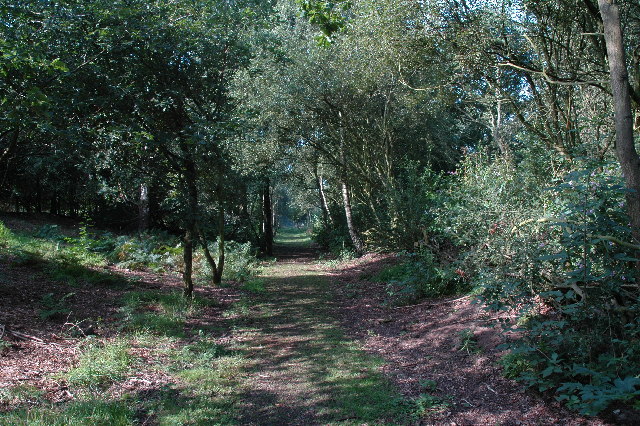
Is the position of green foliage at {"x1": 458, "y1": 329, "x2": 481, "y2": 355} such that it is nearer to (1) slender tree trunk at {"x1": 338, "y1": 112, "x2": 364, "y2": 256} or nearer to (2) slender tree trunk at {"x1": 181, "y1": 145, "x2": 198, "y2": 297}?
(2) slender tree trunk at {"x1": 181, "y1": 145, "x2": 198, "y2": 297}

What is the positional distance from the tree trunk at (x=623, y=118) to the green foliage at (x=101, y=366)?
5.49 m

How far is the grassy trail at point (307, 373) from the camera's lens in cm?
434

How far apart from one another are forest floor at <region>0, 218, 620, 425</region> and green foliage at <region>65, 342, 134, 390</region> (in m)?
0.02

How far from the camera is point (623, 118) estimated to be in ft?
13.0

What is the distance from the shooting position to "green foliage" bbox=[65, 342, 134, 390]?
4699 millimetres

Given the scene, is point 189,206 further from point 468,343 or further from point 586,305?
point 586,305

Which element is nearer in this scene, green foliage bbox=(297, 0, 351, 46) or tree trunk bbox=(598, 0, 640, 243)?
tree trunk bbox=(598, 0, 640, 243)

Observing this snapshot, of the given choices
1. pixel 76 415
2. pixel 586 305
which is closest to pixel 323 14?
pixel 586 305

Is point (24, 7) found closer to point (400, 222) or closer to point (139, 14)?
point (139, 14)

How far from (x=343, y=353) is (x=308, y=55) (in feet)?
37.0

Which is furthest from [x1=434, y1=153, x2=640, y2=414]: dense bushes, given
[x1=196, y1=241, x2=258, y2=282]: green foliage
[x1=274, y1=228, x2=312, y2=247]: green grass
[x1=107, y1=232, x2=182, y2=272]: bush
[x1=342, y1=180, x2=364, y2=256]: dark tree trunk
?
[x1=274, y1=228, x2=312, y2=247]: green grass

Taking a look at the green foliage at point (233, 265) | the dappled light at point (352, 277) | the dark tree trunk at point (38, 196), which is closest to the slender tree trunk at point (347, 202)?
the dappled light at point (352, 277)

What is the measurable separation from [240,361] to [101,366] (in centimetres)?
169

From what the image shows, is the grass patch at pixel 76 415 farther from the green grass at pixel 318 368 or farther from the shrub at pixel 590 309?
the shrub at pixel 590 309
